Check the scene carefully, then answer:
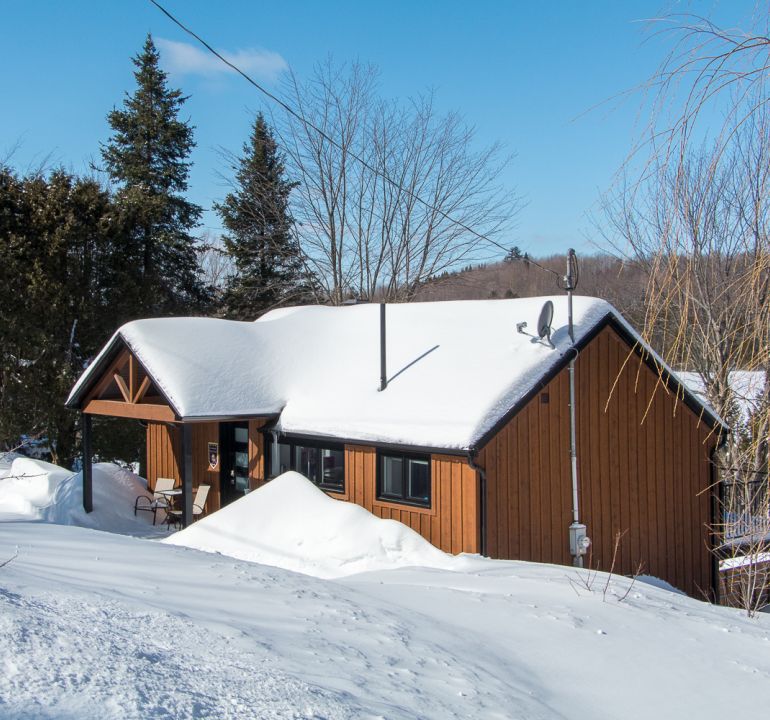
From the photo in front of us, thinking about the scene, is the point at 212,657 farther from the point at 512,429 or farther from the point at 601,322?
the point at 601,322

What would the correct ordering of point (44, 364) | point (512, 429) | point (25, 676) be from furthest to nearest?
point (44, 364) → point (512, 429) → point (25, 676)

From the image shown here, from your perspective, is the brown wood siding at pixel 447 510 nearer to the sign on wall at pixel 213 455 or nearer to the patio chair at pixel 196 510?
the sign on wall at pixel 213 455

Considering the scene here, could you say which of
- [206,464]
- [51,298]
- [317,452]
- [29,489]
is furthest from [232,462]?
[51,298]

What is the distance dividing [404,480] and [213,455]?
5419 mm

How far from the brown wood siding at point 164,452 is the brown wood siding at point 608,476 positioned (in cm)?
829

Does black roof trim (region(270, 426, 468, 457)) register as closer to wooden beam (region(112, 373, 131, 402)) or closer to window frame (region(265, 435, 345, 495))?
window frame (region(265, 435, 345, 495))

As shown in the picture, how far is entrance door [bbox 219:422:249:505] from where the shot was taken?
14391mm

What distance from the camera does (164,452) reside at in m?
16.4

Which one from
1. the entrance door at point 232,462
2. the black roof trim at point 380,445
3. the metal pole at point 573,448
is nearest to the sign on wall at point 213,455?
the entrance door at point 232,462

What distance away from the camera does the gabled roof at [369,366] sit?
10273 mm

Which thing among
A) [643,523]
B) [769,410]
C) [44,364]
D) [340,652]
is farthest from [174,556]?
[44,364]

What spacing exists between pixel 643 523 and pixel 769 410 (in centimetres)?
949

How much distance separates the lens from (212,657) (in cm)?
310

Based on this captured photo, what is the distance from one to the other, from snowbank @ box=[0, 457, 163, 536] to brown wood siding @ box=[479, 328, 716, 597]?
277 inches
